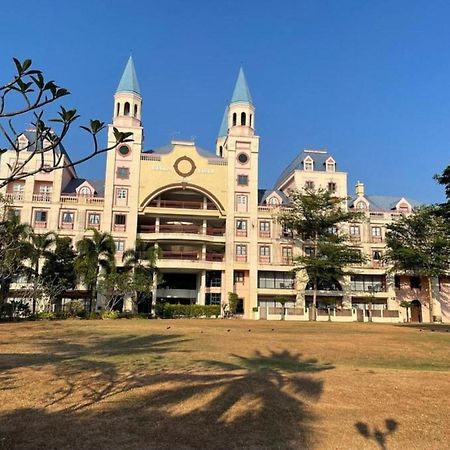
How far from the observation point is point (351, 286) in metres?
56.6

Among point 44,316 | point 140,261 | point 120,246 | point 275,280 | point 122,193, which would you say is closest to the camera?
point 44,316

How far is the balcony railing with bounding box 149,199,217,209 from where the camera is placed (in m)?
56.5

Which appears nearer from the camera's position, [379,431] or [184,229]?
[379,431]

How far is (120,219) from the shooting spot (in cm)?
5406

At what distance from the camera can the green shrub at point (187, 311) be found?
4866 cm

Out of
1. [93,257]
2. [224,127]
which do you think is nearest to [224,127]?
[224,127]

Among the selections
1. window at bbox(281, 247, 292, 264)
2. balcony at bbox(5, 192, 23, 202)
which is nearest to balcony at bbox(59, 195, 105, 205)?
balcony at bbox(5, 192, 23, 202)

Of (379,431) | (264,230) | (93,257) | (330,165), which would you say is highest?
(330,165)

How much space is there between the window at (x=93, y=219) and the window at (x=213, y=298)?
47.9 feet

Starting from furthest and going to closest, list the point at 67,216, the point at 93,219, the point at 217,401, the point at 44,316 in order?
1. the point at 93,219
2. the point at 67,216
3. the point at 44,316
4. the point at 217,401

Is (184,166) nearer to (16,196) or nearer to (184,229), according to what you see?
(184,229)

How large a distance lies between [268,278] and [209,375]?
4445cm

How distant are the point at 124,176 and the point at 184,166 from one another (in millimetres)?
6915

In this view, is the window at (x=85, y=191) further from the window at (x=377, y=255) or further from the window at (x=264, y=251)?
the window at (x=377, y=255)
